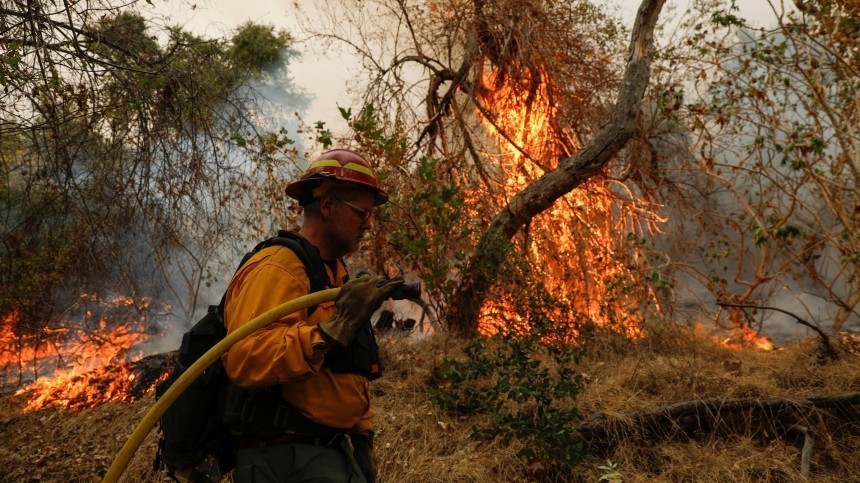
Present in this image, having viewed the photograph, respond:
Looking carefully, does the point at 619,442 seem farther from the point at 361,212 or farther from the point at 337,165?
the point at 337,165

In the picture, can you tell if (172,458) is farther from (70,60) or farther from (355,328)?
(70,60)

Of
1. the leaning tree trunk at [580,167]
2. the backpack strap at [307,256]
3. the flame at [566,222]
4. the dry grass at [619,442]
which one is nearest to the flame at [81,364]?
the dry grass at [619,442]

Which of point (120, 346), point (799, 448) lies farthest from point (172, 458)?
point (120, 346)

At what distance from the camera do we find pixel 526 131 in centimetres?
942

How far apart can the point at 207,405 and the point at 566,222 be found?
707cm

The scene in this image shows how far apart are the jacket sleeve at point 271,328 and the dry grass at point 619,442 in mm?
2807

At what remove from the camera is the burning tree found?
7.60m

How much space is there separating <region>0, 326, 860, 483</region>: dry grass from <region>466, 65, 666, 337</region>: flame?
2.24 feet

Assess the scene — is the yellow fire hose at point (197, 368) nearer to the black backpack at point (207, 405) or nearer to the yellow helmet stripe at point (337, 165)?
the black backpack at point (207, 405)

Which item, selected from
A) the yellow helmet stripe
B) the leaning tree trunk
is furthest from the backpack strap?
the leaning tree trunk

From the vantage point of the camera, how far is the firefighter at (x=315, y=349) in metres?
1.98

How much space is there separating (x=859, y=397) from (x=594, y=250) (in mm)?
3927

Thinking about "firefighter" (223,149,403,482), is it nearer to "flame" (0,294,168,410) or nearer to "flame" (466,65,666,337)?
"flame" (0,294,168,410)

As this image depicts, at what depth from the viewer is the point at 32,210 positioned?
5012 mm
